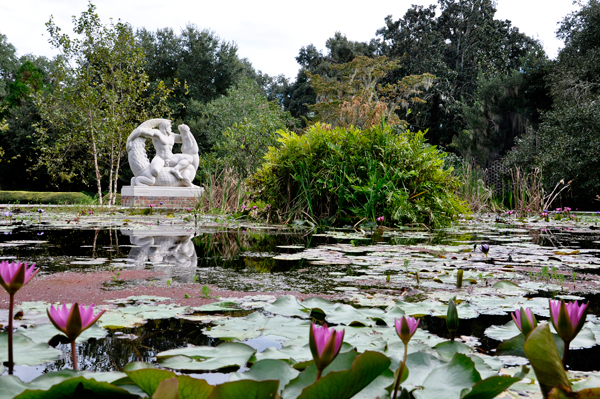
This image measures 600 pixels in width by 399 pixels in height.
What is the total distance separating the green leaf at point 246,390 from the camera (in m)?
0.49

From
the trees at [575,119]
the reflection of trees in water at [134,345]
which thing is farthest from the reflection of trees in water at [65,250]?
the trees at [575,119]

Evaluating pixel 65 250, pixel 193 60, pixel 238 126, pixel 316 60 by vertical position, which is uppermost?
pixel 316 60

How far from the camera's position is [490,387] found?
56 cm

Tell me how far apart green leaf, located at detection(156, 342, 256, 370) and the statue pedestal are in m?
8.57

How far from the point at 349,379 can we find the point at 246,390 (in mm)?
120

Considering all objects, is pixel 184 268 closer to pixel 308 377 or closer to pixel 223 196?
pixel 308 377

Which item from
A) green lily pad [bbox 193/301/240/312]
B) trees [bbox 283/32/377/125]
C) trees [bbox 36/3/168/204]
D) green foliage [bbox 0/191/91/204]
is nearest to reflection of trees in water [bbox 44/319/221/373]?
green lily pad [bbox 193/301/240/312]

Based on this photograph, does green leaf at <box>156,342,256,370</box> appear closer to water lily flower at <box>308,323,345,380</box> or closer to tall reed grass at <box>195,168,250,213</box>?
water lily flower at <box>308,323,345,380</box>

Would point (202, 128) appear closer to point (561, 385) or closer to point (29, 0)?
point (29, 0)

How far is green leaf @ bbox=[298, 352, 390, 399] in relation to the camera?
0.51 metres

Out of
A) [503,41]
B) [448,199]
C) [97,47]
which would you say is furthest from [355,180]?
[503,41]

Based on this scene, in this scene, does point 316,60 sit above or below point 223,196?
above

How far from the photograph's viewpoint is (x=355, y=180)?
464 centimetres

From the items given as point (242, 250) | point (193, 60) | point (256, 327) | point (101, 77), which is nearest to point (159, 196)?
point (101, 77)
